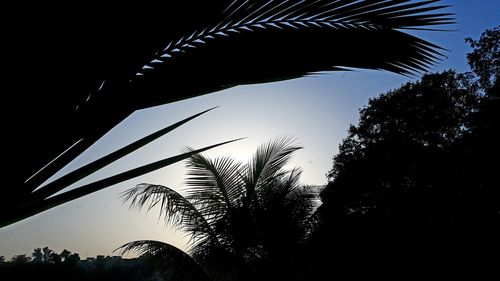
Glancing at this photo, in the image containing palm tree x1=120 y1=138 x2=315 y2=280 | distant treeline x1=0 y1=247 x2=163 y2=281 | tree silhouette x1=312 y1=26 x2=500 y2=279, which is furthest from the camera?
distant treeline x1=0 y1=247 x2=163 y2=281

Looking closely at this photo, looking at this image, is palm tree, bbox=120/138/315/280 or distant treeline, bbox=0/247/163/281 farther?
distant treeline, bbox=0/247/163/281

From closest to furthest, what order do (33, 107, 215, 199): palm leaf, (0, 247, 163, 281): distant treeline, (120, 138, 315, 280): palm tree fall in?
(33, 107, 215, 199): palm leaf < (120, 138, 315, 280): palm tree < (0, 247, 163, 281): distant treeline

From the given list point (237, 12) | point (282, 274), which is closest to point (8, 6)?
point (237, 12)

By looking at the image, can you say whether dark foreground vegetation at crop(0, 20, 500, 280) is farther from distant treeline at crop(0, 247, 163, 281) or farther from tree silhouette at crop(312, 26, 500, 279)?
distant treeline at crop(0, 247, 163, 281)

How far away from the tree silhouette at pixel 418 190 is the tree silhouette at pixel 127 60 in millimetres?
6439

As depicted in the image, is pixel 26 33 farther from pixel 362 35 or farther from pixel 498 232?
pixel 498 232

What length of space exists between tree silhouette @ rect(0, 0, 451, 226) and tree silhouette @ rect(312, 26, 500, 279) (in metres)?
6.44

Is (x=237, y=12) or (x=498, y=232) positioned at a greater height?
(x=237, y=12)

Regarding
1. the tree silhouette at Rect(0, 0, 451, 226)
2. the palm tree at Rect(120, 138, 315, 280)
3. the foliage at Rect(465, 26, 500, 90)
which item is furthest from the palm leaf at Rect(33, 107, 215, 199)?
the foliage at Rect(465, 26, 500, 90)

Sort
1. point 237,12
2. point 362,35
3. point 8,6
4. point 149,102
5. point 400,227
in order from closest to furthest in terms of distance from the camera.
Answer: point 8,6 → point 149,102 → point 237,12 → point 362,35 → point 400,227

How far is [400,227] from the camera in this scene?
12.1m

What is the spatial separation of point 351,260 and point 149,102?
1140cm

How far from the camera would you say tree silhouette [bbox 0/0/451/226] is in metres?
0.65

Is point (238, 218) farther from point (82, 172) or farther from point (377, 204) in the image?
point (377, 204)
